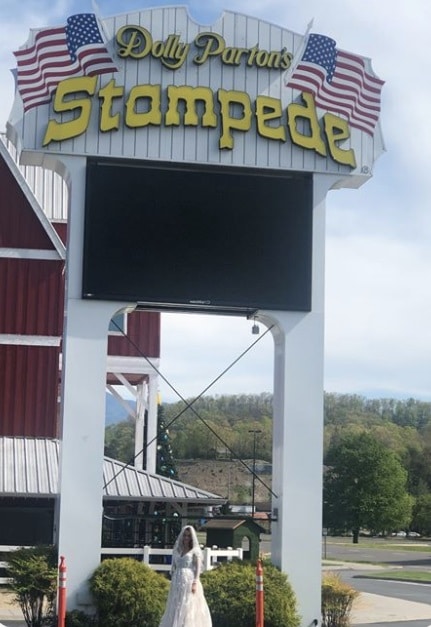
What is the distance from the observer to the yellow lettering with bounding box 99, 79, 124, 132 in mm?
19438

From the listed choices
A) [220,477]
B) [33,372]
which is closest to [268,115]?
[33,372]

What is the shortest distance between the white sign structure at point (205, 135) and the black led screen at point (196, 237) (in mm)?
196

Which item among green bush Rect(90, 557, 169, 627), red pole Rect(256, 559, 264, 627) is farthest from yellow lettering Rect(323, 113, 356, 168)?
green bush Rect(90, 557, 169, 627)

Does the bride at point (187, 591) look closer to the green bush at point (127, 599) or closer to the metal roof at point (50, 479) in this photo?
the green bush at point (127, 599)

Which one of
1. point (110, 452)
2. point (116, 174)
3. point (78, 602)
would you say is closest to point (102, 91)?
point (116, 174)

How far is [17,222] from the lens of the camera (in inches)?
1229

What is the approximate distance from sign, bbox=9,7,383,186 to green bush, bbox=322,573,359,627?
729cm

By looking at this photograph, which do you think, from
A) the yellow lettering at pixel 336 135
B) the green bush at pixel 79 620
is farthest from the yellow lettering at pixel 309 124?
the green bush at pixel 79 620

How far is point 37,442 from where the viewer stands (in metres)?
30.2

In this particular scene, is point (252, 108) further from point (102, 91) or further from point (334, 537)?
point (334, 537)

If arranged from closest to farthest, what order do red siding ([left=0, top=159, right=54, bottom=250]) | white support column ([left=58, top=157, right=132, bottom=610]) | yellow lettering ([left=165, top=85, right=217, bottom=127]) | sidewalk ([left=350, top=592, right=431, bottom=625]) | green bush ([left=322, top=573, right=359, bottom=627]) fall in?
1. white support column ([left=58, top=157, right=132, bottom=610])
2. yellow lettering ([left=165, top=85, right=217, bottom=127])
3. green bush ([left=322, top=573, right=359, bottom=627])
4. sidewalk ([left=350, top=592, right=431, bottom=625])
5. red siding ([left=0, top=159, right=54, bottom=250])

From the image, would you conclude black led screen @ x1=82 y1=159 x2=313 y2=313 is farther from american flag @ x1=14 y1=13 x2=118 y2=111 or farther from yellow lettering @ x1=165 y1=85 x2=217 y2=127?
american flag @ x1=14 y1=13 x2=118 y2=111

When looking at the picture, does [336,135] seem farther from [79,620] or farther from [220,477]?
[220,477]

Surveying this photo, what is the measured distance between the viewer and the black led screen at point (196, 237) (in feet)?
64.0
